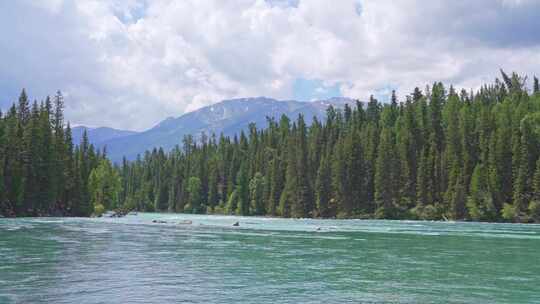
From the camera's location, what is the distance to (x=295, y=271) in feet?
103

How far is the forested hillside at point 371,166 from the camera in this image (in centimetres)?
10444

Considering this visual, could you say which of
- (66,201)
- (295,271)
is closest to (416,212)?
(66,201)

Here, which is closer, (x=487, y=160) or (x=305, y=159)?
(x=487, y=160)

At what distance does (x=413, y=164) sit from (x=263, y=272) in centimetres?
10738

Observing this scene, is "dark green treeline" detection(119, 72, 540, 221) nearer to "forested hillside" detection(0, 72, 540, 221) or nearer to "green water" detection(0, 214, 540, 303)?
"forested hillside" detection(0, 72, 540, 221)

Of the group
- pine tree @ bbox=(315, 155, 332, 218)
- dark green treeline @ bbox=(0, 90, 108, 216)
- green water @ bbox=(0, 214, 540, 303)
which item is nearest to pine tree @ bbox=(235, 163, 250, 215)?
pine tree @ bbox=(315, 155, 332, 218)

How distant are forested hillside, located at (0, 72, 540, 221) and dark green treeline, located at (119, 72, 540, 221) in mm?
246

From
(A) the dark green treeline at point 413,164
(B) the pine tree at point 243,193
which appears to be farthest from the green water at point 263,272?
(B) the pine tree at point 243,193

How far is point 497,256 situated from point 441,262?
19.0 ft

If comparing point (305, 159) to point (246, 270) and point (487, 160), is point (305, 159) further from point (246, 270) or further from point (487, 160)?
point (246, 270)

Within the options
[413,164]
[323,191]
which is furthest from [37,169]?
[413,164]

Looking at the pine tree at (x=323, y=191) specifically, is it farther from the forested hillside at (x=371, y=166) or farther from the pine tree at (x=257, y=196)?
the pine tree at (x=257, y=196)

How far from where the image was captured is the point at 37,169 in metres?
105

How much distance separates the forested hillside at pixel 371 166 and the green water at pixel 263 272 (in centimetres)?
5953
